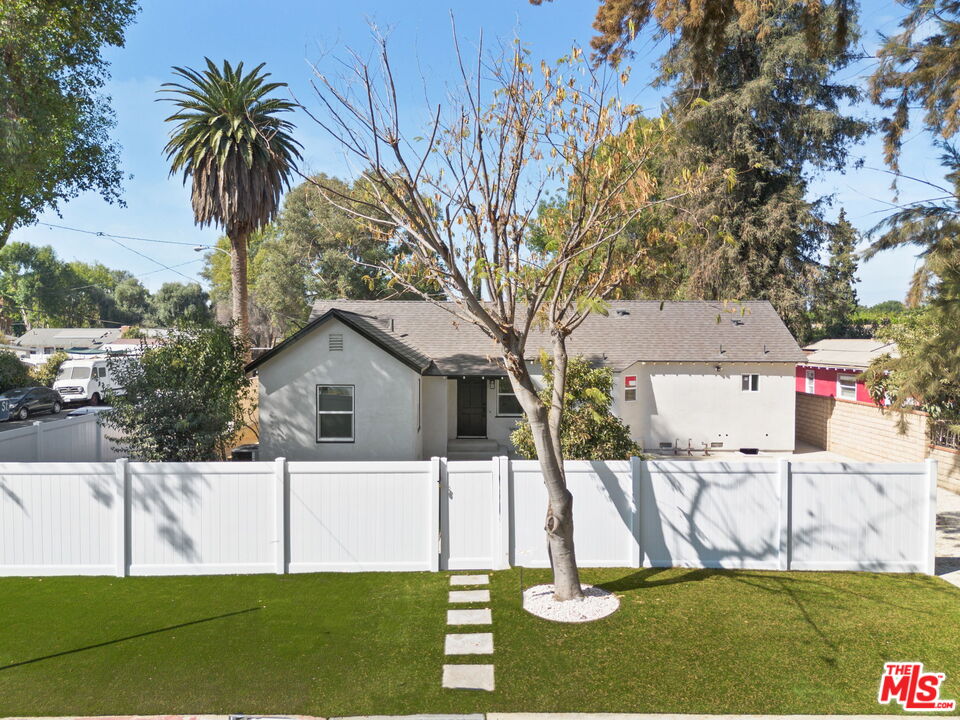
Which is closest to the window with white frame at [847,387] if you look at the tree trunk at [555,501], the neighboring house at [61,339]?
the tree trunk at [555,501]

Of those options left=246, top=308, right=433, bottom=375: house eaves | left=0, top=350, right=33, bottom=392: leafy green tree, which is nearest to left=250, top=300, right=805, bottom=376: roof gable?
left=246, top=308, right=433, bottom=375: house eaves

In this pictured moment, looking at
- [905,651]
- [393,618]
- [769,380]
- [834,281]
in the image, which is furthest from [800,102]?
[393,618]

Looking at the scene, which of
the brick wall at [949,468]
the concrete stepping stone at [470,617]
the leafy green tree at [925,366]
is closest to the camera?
the concrete stepping stone at [470,617]

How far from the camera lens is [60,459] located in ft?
41.1

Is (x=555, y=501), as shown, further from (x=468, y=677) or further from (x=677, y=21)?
(x=677, y=21)

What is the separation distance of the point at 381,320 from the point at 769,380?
40.6ft

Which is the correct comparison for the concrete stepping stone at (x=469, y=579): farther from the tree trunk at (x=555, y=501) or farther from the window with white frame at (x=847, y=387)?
the window with white frame at (x=847, y=387)

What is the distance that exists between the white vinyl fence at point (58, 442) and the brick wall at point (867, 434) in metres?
18.5

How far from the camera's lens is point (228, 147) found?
18203 mm

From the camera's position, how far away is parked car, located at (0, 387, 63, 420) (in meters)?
23.8

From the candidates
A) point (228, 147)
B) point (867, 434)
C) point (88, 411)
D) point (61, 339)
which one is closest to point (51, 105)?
point (228, 147)

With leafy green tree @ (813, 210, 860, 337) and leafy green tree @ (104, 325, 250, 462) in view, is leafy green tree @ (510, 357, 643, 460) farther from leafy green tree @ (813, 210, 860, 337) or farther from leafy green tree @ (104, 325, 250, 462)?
leafy green tree @ (813, 210, 860, 337)

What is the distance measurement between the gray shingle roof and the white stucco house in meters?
0.05

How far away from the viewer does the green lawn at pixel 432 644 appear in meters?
5.47
